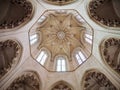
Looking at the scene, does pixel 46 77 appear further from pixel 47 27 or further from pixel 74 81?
pixel 47 27

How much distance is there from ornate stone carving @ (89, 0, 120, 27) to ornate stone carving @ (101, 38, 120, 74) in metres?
1.18

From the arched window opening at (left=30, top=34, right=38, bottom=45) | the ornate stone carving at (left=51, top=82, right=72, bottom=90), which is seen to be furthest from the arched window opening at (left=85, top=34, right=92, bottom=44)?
the arched window opening at (left=30, top=34, right=38, bottom=45)

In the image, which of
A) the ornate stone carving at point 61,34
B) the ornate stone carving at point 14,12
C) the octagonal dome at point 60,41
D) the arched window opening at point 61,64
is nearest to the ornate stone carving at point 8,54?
the ornate stone carving at point 14,12

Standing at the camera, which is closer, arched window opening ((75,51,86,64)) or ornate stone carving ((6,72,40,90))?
ornate stone carving ((6,72,40,90))

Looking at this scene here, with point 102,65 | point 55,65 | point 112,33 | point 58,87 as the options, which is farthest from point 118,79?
point 55,65

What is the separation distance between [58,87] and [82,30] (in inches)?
212

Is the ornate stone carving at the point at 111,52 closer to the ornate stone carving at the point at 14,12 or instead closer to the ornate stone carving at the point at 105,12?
the ornate stone carving at the point at 105,12

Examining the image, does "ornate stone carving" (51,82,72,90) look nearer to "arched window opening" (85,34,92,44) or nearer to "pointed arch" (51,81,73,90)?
"pointed arch" (51,81,73,90)

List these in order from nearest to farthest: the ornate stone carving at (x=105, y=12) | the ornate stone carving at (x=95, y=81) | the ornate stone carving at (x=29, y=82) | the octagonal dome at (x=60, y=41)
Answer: the ornate stone carving at (x=105, y=12) → the ornate stone carving at (x=95, y=81) → the ornate stone carving at (x=29, y=82) → the octagonal dome at (x=60, y=41)

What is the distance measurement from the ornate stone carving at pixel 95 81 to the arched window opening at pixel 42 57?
372 cm

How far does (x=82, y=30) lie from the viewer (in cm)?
1988

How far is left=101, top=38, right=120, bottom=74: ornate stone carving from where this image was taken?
49.8 ft

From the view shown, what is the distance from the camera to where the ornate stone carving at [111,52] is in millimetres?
15188

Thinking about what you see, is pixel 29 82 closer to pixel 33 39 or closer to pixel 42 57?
pixel 42 57
